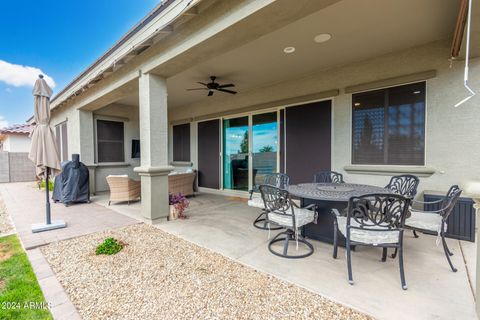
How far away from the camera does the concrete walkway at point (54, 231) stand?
1.88 metres

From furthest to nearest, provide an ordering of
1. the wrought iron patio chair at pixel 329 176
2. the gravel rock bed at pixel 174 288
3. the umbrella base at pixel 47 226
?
the wrought iron patio chair at pixel 329 176
the umbrella base at pixel 47 226
the gravel rock bed at pixel 174 288

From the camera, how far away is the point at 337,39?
3.42 meters

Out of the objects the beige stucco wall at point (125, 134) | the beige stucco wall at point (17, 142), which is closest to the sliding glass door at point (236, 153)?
A: the beige stucco wall at point (125, 134)

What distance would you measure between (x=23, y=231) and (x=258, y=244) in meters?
3.73

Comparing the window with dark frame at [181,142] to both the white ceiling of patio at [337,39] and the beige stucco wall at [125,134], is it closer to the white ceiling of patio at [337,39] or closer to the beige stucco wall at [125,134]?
the beige stucco wall at [125,134]

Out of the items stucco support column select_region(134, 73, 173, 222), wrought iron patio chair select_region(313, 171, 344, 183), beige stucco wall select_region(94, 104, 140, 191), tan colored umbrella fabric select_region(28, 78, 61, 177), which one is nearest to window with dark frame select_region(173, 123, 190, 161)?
beige stucco wall select_region(94, 104, 140, 191)

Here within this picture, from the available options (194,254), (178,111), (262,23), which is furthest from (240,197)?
(262,23)

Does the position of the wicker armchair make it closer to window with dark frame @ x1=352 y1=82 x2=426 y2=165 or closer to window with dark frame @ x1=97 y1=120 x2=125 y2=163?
window with dark frame @ x1=97 y1=120 x2=125 y2=163

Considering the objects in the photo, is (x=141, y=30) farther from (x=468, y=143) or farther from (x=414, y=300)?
(x=468, y=143)

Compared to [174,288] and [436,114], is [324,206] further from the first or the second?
[436,114]

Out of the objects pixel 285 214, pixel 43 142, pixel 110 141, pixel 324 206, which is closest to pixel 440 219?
pixel 324 206

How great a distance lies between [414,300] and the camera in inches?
72.6

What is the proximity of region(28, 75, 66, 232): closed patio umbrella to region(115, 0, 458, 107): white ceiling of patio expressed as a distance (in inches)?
97.1

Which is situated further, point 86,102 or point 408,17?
point 86,102
